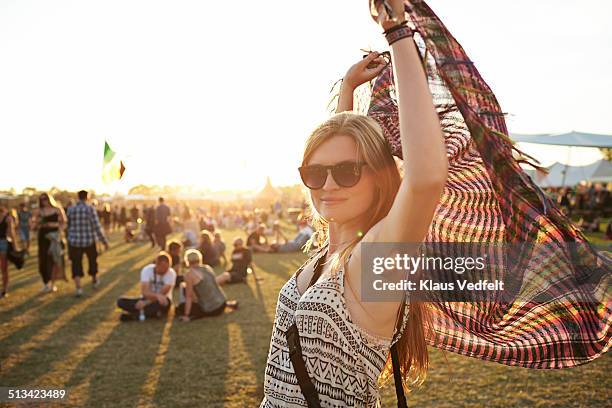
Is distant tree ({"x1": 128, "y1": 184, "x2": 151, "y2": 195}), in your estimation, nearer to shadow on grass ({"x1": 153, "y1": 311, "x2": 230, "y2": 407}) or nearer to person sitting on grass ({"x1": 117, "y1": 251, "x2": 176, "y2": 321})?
person sitting on grass ({"x1": 117, "y1": 251, "x2": 176, "y2": 321})

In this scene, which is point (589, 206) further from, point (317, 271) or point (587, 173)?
point (317, 271)

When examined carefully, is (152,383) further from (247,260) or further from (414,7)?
(247,260)

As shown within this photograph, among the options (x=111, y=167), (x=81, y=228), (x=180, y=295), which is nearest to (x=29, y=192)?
(x=81, y=228)

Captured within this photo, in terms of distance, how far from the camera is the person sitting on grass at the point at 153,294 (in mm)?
8875

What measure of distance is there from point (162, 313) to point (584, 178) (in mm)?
37615

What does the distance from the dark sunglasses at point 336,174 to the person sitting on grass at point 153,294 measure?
25.0ft

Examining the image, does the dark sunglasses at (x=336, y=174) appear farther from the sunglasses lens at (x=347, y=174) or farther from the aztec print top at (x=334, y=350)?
the aztec print top at (x=334, y=350)

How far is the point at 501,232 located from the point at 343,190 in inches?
23.1

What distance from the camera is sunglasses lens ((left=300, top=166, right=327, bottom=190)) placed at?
5.62ft

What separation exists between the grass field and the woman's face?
2011mm

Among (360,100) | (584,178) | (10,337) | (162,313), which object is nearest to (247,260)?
(162,313)

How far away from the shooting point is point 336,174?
5.43 ft

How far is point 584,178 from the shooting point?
1471 inches

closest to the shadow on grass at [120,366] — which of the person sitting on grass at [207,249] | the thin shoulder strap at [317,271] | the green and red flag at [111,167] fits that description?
the green and red flag at [111,167]
